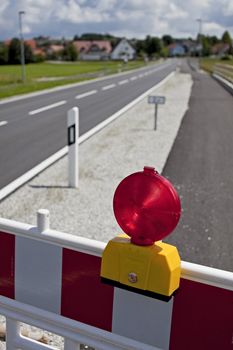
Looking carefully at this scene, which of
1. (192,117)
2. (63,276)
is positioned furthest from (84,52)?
(63,276)

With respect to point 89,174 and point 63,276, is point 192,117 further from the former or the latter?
point 63,276

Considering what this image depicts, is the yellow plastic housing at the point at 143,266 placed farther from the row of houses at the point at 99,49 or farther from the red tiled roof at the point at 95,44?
the red tiled roof at the point at 95,44

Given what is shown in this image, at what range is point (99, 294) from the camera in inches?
69.7

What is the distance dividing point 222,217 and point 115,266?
4.16 meters

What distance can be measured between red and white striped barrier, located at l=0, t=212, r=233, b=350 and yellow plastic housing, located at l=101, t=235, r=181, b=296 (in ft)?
0.22

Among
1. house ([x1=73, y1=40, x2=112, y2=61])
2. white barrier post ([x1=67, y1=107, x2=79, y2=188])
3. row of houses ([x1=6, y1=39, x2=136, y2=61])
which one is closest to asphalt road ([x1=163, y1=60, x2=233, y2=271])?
white barrier post ([x1=67, y1=107, x2=79, y2=188])

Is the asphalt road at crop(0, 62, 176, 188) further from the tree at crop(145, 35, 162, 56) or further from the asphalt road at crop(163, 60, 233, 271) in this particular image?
the tree at crop(145, 35, 162, 56)

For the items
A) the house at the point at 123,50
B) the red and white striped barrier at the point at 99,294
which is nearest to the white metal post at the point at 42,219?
the red and white striped barrier at the point at 99,294

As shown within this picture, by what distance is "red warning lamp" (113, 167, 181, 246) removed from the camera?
1.47 metres

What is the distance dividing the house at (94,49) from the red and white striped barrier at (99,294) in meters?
174

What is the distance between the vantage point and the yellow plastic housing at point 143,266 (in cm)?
154

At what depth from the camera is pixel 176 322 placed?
1.62 m

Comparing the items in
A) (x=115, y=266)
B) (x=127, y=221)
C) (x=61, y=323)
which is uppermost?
(x=127, y=221)

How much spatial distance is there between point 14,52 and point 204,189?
101 meters
